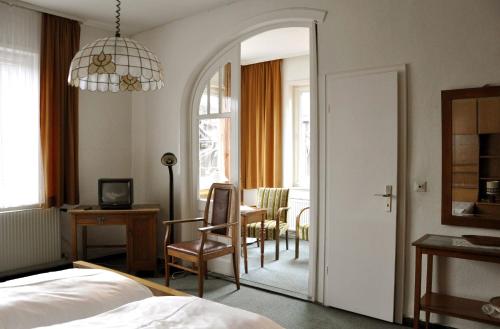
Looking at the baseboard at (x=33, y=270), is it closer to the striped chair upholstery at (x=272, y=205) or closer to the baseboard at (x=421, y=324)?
the striped chair upholstery at (x=272, y=205)

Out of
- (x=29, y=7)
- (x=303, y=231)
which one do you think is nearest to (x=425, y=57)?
(x=303, y=231)

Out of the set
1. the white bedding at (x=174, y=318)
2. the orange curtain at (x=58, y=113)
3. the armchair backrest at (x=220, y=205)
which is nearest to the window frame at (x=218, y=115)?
the armchair backrest at (x=220, y=205)

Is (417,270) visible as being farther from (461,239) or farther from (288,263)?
Answer: (288,263)

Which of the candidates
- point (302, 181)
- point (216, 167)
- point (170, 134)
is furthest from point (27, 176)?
point (302, 181)

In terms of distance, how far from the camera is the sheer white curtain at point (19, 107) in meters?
4.02

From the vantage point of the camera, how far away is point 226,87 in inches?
170

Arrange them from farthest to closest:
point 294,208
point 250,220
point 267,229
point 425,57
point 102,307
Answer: point 294,208 < point 267,229 < point 250,220 < point 425,57 < point 102,307

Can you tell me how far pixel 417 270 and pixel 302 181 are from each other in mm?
3547

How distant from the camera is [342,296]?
3393 millimetres

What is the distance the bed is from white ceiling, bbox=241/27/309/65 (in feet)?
11.0

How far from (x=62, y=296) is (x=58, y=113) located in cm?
293

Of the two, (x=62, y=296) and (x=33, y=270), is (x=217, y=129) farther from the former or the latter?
(x=62, y=296)

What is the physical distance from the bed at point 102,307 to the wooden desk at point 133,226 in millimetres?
1983

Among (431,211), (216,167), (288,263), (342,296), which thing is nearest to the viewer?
(431,211)
